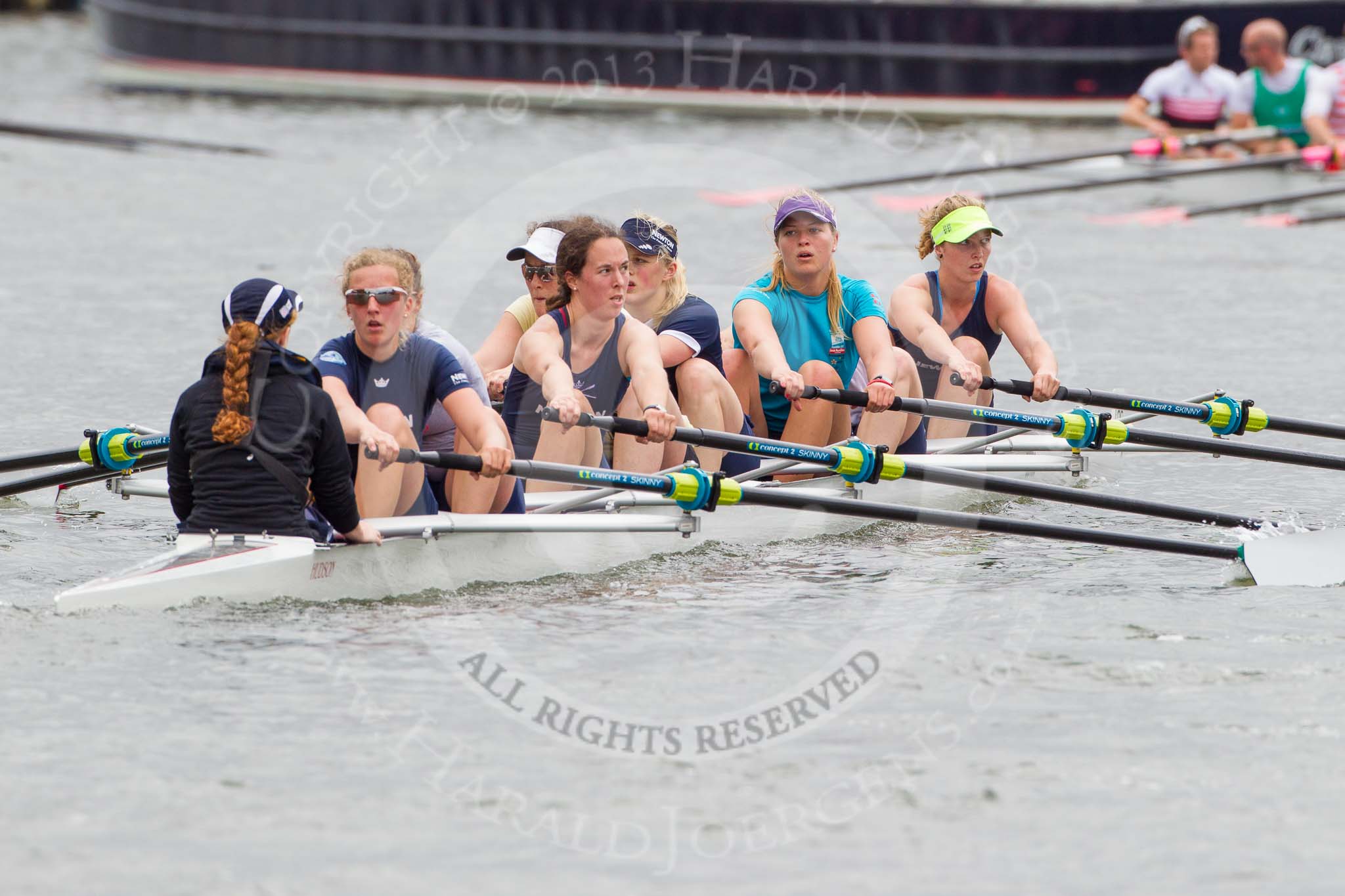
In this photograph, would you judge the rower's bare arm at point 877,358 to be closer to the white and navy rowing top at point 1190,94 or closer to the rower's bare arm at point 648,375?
the rower's bare arm at point 648,375

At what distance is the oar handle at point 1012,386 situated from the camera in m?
7.45

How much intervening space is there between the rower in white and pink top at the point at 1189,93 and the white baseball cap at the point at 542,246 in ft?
41.7

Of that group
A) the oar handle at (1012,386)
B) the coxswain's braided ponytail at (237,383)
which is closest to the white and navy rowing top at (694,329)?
the oar handle at (1012,386)

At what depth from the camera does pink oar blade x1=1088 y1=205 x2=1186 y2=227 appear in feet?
56.4

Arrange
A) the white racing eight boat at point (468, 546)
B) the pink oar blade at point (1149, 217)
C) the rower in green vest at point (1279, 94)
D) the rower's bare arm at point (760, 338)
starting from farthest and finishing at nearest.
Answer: the rower in green vest at point (1279, 94) → the pink oar blade at point (1149, 217) → the rower's bare arm at point (760, 338) → the white racing eight boat at point (468, 546)

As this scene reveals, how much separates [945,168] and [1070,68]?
189 inches

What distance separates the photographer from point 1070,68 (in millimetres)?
22609

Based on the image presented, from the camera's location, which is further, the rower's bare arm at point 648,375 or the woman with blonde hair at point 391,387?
the rower's bare arm at point 648,375

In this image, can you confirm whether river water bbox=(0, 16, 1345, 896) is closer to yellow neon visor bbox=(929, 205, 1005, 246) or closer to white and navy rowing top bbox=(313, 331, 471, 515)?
white and navy rowing top bbox=(313, 331, 471, 515)

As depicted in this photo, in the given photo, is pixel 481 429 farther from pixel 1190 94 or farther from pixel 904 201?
pixel 1190 94

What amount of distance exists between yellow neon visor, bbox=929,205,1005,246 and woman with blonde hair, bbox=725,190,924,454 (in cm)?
47

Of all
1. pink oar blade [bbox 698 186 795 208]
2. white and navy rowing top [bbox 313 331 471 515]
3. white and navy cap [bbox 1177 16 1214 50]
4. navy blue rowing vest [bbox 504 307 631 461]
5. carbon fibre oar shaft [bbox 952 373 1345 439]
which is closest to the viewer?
white and navy rowing top [bbox 313 331 471 515]

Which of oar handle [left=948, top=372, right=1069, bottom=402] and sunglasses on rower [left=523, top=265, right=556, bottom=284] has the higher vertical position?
sunglasses on rower [left=523, top=265, right=556, bottom=284]

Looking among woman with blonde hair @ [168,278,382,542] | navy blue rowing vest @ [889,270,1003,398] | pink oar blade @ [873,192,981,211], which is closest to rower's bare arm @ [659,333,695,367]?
navy blue rowing vest @ [889,270,1003,398]
